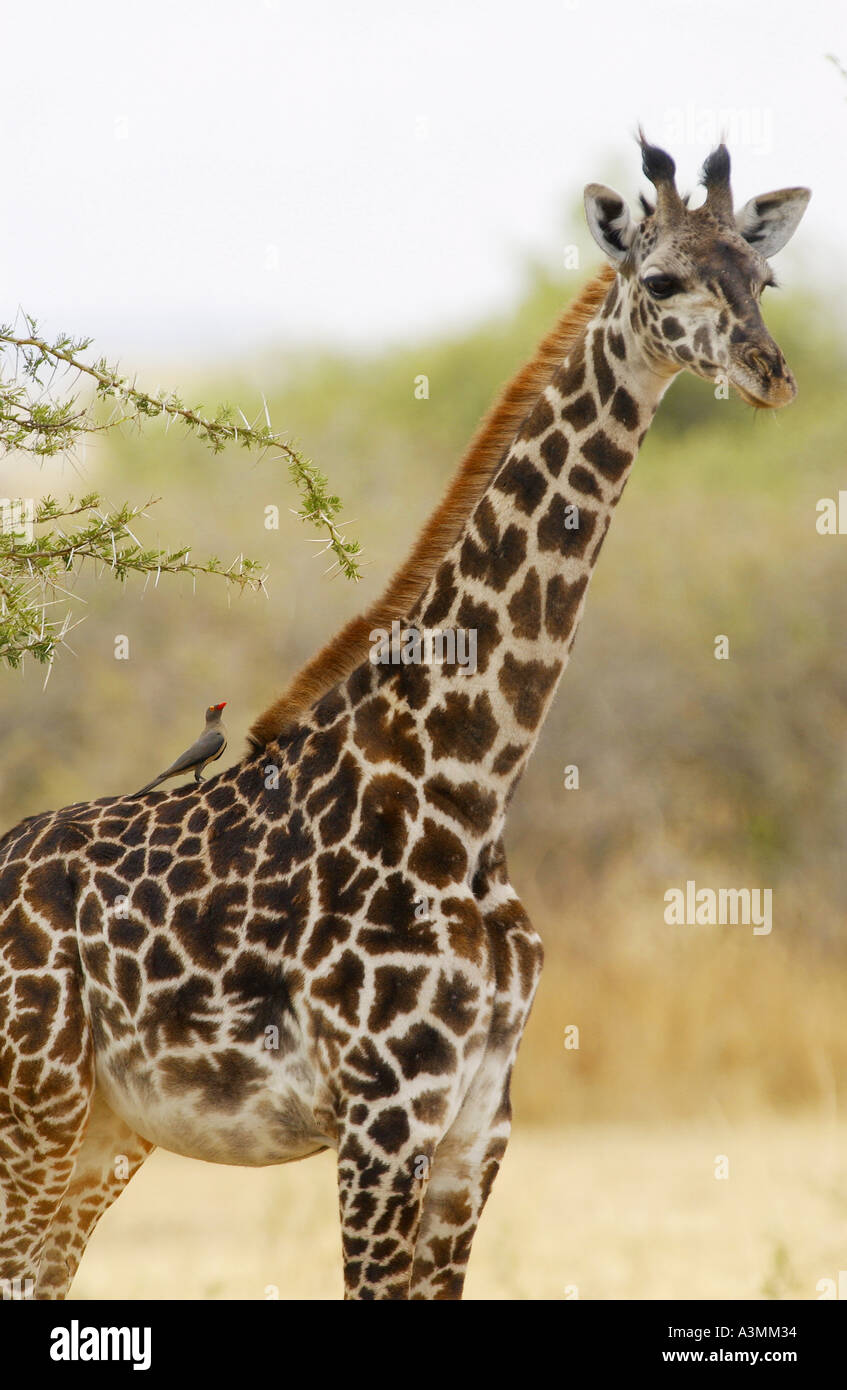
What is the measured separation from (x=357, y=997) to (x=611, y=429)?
6.33 ft

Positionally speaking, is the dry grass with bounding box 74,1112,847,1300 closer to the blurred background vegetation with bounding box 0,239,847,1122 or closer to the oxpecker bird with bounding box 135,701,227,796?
the blurred background vegetation with bounding box 0,239,847,1122

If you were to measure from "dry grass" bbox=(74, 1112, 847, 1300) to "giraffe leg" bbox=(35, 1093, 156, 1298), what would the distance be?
312 cm

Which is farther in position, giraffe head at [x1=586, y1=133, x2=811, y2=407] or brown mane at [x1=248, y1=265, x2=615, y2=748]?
brown mane at [x1=248, y1=265, x2=615, y2=748]

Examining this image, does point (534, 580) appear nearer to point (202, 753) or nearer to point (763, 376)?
point (763, 376)

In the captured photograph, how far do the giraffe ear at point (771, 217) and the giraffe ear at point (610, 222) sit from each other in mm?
376

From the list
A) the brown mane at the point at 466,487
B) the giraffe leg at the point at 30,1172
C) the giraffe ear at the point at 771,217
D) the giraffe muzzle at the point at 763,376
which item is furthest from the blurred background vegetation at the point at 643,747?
the giraffe muzzle at the point at 763,376

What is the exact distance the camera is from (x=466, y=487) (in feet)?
16.6

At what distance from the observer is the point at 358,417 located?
1040 inches

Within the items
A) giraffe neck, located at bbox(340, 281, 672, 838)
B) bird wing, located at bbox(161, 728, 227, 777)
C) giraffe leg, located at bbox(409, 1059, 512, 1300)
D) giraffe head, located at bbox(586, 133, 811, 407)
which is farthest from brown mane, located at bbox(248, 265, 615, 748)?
giraffe leg, located at bbox(409, 1059, 512, 1300)

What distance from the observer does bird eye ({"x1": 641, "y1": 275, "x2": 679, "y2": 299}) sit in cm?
453

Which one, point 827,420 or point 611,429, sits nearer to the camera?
point 611,429

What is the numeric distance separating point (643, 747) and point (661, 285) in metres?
12.2

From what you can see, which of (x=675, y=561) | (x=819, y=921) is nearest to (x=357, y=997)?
(x=819, y=921)
